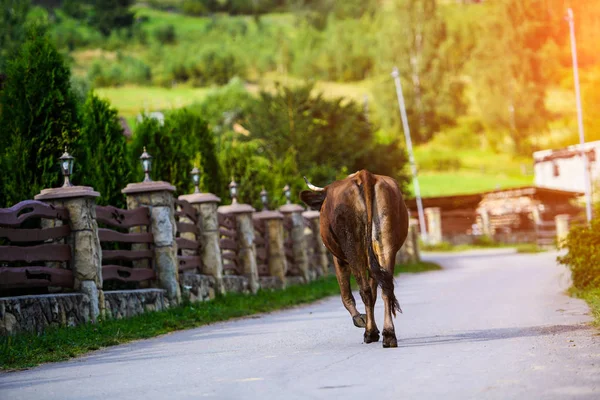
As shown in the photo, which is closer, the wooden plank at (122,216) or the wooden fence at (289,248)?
the wooden plank at (122,216)

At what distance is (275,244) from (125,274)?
29.5ft

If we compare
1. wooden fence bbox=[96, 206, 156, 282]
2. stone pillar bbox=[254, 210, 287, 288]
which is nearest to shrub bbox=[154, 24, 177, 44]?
stone pillar bbox=[254, 210, 287, 288]

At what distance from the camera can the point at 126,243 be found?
18125mm

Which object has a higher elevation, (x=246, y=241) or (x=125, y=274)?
(x=246, y=241)

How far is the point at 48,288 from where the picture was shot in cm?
1453

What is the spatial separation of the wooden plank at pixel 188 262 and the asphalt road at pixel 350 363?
3.53 metres

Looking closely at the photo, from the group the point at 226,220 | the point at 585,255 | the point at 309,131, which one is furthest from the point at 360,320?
the point at 309,131

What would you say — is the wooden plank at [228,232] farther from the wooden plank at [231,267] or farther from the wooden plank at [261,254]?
the wooden plank at [261,254]

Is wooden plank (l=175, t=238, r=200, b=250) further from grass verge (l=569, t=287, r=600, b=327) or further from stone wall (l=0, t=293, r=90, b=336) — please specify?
grass verge (l=569, t=287, r=600, b=327)

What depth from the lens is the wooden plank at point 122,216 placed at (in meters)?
16.2

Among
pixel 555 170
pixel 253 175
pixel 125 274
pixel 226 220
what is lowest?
pixel 125 274

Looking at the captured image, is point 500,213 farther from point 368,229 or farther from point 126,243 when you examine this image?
point 368,229

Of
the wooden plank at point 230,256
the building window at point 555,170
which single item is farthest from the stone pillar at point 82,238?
the building window at point 555,170

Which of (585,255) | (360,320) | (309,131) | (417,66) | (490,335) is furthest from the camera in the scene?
(417,66)
